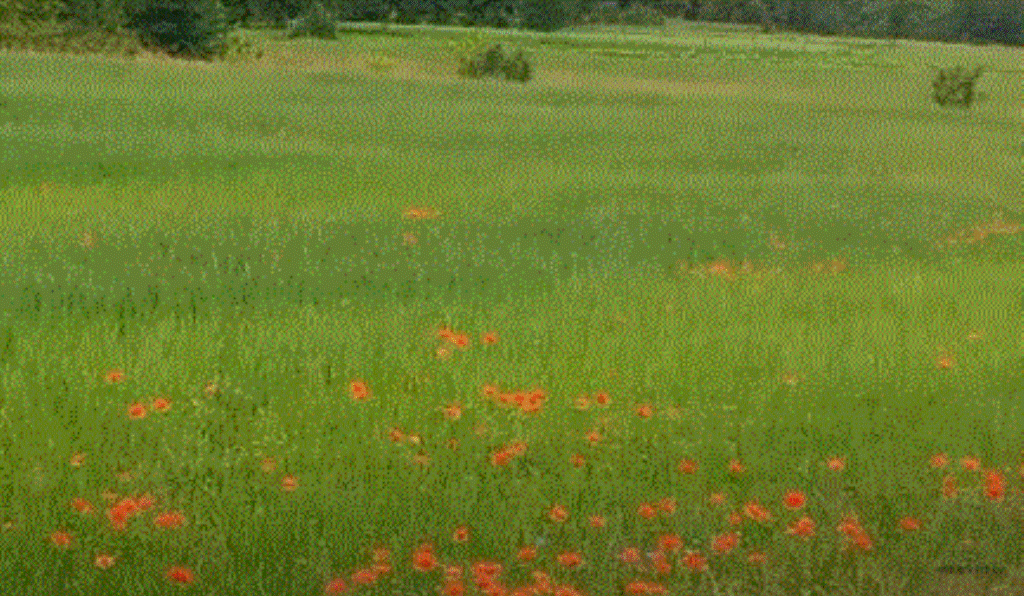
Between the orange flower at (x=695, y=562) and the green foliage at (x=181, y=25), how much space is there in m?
57.8

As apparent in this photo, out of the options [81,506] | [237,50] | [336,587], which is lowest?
[237,50]

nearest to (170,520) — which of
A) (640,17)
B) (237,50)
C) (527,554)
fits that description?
(527,554)

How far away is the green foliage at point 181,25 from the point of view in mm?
62344

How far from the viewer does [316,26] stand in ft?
264

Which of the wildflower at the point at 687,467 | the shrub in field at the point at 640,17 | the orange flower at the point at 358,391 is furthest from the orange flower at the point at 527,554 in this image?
the shrub in field at the point at 640,17

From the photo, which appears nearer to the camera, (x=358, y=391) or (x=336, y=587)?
(x=336, y=587)

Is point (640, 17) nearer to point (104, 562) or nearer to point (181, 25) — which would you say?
point (181, 25)

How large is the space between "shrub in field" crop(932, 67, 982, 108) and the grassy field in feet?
110

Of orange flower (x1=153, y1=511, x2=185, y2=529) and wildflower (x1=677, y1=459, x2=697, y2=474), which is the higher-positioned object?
orange flower (x1=153, y1=511, x2=185, y2=529)

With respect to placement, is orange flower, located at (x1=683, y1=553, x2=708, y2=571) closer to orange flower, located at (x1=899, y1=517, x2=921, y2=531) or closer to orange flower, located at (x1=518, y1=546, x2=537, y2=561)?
orange flower, located at (x1=518, y1=546, x2=537, y2=561)

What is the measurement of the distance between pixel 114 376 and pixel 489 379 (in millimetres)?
1810

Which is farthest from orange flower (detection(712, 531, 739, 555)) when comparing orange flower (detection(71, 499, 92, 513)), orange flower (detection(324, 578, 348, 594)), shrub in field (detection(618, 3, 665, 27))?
shrub in field (detection(618, 3, 665, 27))

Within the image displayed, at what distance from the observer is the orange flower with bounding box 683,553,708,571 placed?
5.79 metres

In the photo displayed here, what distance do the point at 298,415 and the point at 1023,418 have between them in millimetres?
3494
